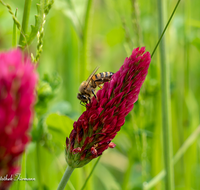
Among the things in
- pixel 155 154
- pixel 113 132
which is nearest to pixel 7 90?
pixel 113 132

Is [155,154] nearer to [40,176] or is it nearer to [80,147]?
[40,176]

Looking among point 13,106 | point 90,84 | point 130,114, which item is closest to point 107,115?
point 13,106

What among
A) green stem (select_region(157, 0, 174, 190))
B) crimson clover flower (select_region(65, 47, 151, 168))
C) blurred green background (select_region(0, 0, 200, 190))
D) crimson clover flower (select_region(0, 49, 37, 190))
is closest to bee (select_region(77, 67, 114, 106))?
blurred green background (select_region(0, 0, 200, 190))

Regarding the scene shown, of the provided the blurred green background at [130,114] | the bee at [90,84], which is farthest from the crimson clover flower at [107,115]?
the bee at [90,84]

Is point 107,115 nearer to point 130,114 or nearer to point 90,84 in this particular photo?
point 90,84

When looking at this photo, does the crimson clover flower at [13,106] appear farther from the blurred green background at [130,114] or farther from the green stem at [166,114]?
the green stem at [166,114]

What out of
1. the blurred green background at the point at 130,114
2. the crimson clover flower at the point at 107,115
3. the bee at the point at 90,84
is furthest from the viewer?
the blurred green background at the point at 130,114
